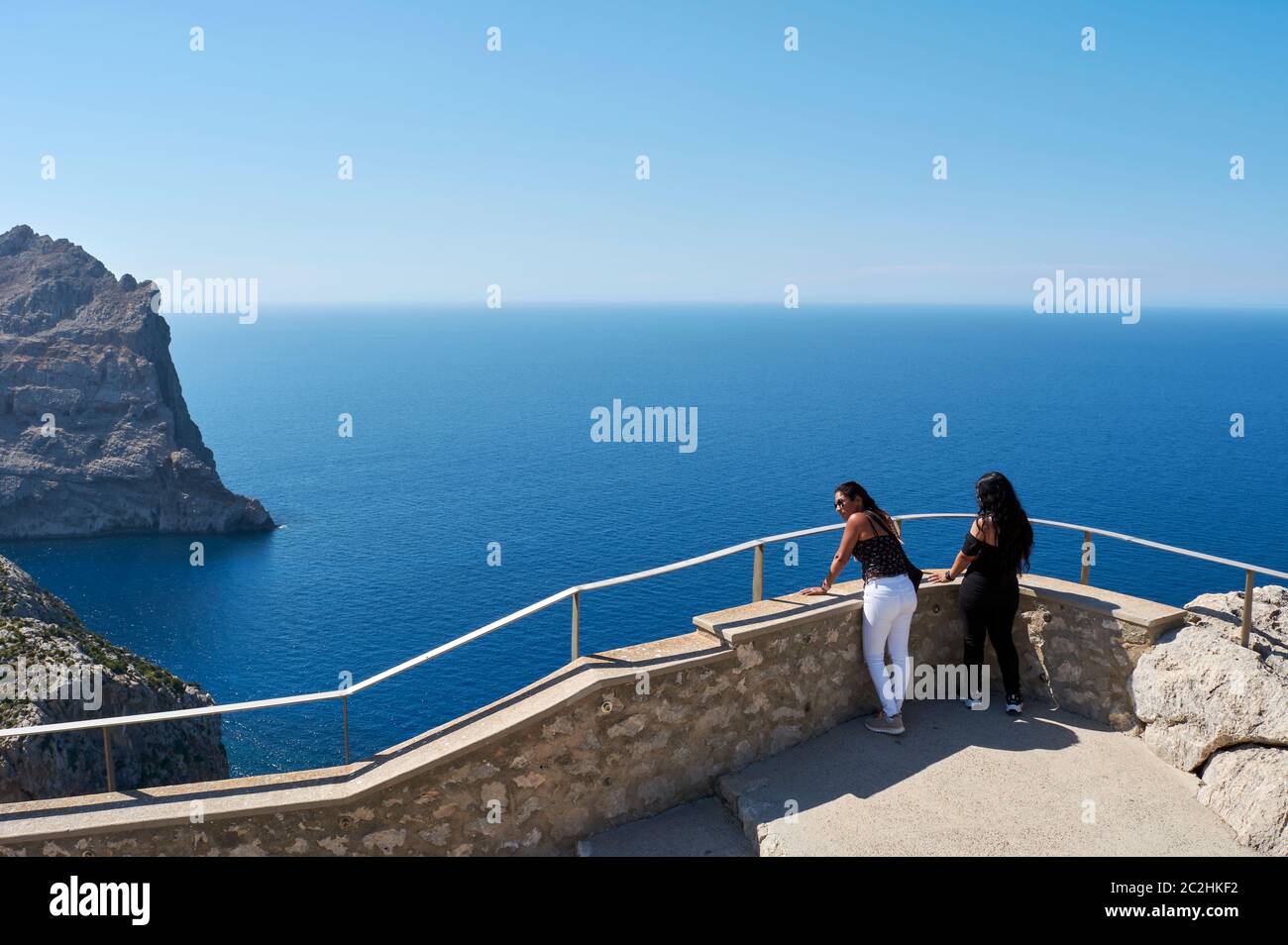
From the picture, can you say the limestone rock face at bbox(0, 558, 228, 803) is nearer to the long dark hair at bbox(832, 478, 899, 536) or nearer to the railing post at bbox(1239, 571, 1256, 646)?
the long dark hair at bbox(832, 478, 899, 536)

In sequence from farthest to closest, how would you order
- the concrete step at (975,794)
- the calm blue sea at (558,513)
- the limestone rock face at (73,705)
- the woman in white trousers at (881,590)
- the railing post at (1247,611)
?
the calm blue sea at (558,513)
the limestone rock face at (73,705)
the woman in white trousers at (881,590)
the railing post at (1247,611)
the concrete step at (975,794)

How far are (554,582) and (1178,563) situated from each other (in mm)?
37073

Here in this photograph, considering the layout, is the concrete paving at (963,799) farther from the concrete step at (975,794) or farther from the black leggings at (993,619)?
the black leggings at (993,619)

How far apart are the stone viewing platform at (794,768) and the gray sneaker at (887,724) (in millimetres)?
134

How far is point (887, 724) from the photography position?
7.64 metres

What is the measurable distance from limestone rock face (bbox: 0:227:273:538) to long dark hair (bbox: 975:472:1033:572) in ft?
255

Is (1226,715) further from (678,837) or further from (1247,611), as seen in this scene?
(678,837)

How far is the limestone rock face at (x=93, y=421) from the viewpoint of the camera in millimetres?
78062

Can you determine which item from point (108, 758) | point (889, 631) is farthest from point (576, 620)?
point (108, 758)

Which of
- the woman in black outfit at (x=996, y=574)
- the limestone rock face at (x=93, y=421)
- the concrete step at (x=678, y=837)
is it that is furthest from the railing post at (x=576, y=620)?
the limestone rock face at (x=93, y=421)

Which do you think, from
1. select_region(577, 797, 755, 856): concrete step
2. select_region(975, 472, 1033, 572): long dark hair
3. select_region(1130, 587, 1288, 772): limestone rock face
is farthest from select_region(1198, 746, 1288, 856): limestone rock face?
select_region(577, 797, 755, 856): concrete step

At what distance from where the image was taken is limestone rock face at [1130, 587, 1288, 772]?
6.57 m

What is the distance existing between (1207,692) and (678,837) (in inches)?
158
